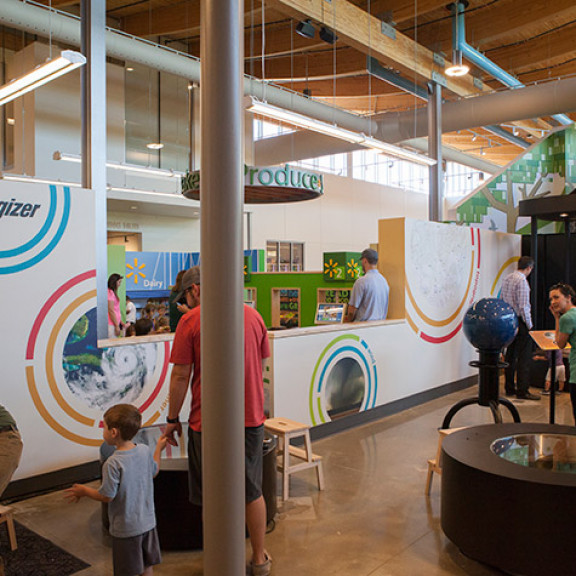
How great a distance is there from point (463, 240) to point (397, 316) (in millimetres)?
1932

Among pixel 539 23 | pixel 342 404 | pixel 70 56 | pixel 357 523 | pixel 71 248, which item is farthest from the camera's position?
pixel 539 23

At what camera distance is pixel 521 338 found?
744cm

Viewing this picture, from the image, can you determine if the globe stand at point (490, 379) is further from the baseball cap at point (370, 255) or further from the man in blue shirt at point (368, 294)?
the baseball cap at point (370, 255)

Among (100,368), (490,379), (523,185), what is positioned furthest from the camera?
(523,185)

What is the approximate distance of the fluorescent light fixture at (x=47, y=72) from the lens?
405cm

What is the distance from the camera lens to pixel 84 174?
4797 millimetres

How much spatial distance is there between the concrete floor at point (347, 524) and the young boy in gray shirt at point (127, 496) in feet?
1.93

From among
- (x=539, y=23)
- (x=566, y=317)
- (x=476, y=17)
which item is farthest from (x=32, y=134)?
(x=566, y=317)

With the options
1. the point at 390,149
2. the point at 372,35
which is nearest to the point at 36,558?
the point at 390,149

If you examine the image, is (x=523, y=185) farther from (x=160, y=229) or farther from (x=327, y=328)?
(x=160, y=229)

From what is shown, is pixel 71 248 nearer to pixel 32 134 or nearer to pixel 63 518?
pixel 63 518

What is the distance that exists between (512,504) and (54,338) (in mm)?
3172

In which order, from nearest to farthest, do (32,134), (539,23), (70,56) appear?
(70,56), (539,23), (32,134)

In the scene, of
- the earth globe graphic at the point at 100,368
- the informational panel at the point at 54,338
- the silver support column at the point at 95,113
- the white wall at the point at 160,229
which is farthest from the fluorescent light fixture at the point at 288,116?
the white wall at the point at 160,229
